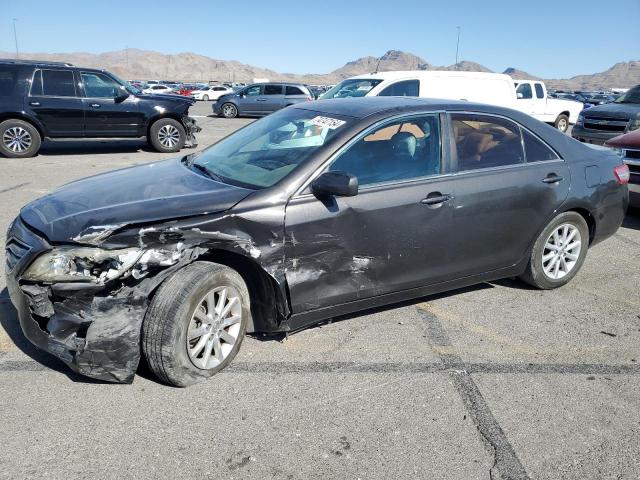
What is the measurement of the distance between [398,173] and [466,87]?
10327 millimetres

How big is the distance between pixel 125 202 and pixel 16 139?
9.53 metres

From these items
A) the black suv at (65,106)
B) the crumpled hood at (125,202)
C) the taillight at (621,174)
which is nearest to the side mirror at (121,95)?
the black suv at (65,106)

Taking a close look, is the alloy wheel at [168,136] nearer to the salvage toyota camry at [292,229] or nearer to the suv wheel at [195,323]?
the salvage toyota camry at [292,229]

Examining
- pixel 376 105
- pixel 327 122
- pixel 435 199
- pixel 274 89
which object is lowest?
pixel 435 199

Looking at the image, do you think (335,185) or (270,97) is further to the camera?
(270,97)

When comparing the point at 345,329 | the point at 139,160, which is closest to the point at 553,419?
the point at 345,329

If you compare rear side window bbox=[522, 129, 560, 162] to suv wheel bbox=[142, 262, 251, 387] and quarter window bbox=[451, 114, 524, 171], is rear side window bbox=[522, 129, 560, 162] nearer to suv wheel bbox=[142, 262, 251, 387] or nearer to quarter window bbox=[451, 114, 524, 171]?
quarter window bbox=[451, 114, 524, 171]

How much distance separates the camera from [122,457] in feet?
8.68

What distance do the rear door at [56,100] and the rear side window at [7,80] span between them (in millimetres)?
331

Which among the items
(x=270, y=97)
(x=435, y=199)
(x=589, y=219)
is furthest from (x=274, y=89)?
(x=435, y=199)

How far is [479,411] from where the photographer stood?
122 inches

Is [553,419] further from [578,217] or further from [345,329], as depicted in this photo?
[578,217]

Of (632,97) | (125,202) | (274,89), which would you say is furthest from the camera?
(274,89)

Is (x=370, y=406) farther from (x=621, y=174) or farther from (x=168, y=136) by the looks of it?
(x=168, y=136)
